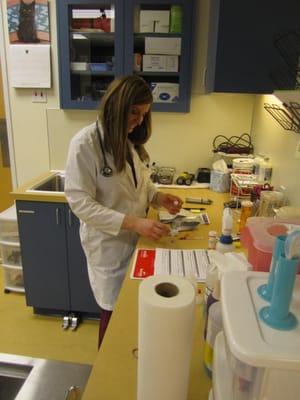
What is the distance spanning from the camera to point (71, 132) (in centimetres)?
258

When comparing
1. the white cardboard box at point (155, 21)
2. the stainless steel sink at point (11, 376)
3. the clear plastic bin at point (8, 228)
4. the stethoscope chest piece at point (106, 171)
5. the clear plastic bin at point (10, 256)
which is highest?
the white cardboard box at point (155, 21)

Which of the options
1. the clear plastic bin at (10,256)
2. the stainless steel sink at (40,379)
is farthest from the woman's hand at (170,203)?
the clear plastic bin at (10,256)

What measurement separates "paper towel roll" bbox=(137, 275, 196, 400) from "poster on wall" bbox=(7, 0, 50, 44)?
2384 millimetres

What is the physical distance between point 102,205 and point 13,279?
1608 millimetres

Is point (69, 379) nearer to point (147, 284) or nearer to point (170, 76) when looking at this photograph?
point (147, 284)

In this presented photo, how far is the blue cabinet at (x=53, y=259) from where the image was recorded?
206cm

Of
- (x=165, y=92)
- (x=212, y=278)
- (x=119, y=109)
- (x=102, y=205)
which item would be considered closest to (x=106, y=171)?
(x=102, y=205)

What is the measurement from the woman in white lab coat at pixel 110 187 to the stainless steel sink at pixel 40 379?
58 cm

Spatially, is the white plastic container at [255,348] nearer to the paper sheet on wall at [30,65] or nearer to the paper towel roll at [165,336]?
the paper towel roll at [165,336]

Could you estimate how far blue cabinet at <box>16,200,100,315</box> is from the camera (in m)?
2.06

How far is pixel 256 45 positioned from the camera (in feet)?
5.02

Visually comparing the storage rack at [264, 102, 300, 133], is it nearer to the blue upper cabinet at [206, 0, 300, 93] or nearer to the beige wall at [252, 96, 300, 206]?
the beige wall at [252, 96, 300, 206]

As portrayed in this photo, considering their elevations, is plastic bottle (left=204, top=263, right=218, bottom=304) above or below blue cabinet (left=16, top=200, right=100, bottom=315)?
above

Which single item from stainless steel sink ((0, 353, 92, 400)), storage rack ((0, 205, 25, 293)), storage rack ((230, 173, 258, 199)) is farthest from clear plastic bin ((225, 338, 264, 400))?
storage rack ((0, 205, 25, 293))
